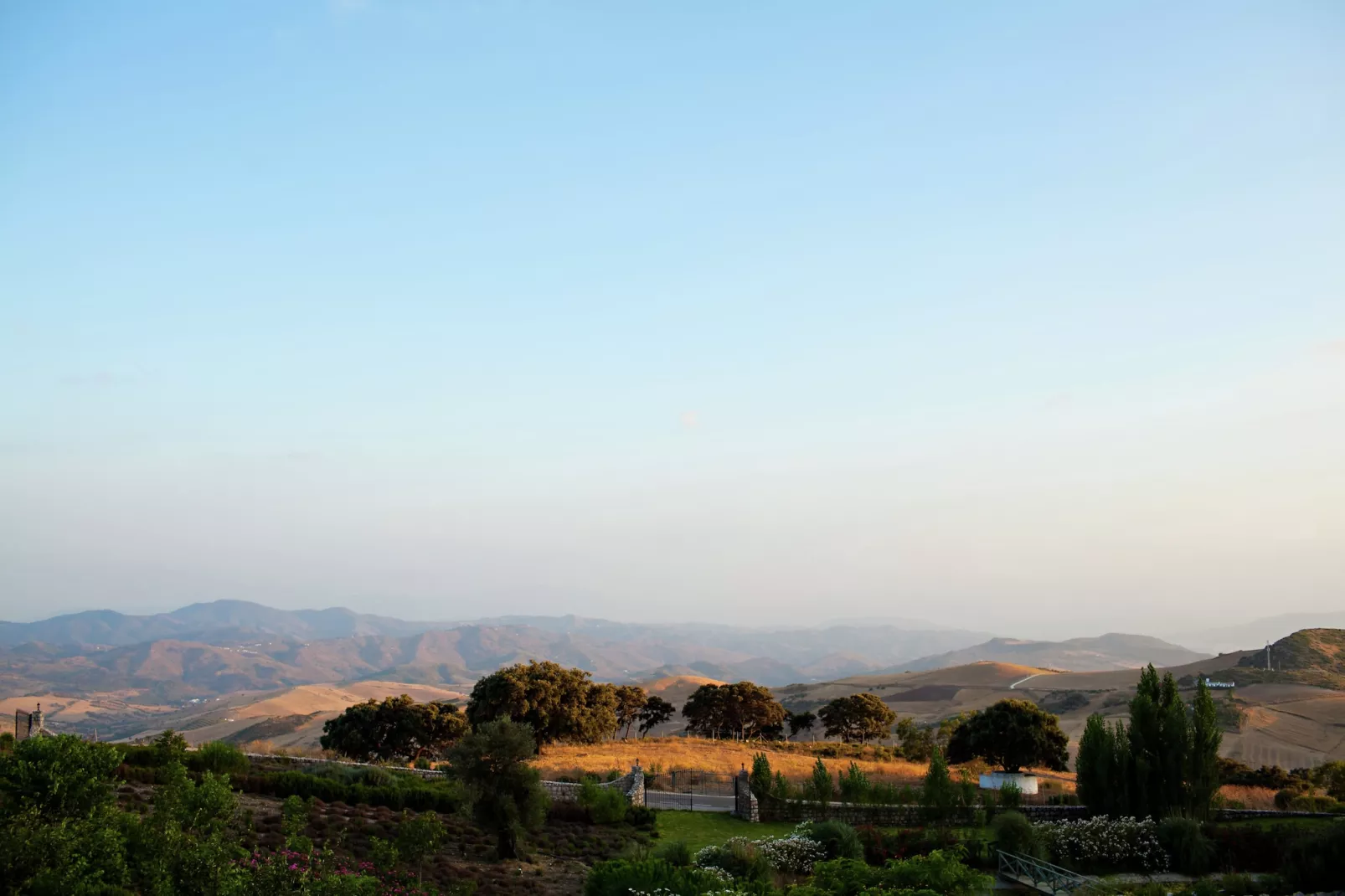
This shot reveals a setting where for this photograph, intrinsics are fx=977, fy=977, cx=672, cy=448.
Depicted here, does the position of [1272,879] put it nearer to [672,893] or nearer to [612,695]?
[672,893]

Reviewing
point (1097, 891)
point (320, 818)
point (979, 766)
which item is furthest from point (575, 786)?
point (979, 766)

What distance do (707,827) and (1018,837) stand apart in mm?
8454

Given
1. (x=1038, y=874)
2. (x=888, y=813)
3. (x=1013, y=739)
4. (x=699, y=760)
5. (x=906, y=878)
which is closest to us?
(x=906, y=878)

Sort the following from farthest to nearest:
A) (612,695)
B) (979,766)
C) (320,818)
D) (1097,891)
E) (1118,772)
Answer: (612,695) < (979,766) < (1118,772) < (320,818) < (1097,891)

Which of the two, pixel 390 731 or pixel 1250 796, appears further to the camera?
pixel 390 731

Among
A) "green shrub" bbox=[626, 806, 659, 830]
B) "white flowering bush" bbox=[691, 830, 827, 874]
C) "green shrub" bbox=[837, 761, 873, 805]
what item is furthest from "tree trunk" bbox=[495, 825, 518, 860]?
"green shrub" bbox=[837, 761, 873, 805]

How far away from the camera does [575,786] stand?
28.5 meters

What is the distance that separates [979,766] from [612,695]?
1934 cm

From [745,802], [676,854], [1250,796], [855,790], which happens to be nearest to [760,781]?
[745,802]

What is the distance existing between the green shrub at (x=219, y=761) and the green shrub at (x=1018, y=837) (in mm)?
18733

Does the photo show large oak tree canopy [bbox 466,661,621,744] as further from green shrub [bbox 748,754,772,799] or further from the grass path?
green shrub [bbox 748,754,772,799]

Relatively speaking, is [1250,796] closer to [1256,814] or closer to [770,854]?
[1256,814]

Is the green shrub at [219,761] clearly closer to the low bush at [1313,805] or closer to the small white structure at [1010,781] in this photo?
the small white structure at [1010,781]

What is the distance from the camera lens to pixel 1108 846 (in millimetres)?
23625
